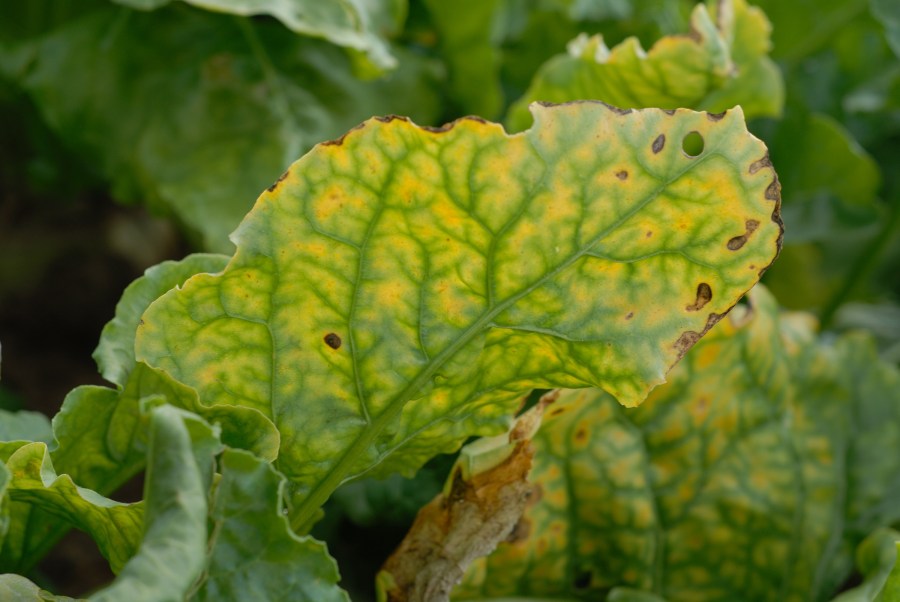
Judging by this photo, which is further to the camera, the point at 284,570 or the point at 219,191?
the point at 219,191

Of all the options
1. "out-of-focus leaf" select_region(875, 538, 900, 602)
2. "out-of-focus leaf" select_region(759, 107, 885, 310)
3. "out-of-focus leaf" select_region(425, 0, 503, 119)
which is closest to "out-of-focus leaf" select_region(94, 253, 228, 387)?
"out-of-focus leaf" select_region(875, 538, 900, 602)

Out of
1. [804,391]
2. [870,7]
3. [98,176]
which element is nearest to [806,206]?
[870,7]

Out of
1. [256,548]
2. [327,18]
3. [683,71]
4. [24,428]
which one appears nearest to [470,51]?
[327,18]

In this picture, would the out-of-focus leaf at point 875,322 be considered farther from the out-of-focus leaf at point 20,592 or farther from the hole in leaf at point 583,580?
the out-of-focus leaf at point 20,592

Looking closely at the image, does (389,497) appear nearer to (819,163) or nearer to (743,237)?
(743,237)

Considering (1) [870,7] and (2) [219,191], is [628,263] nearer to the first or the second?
(2) [219,191]

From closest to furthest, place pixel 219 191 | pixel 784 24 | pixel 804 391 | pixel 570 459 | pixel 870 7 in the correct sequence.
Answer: pixel 570 459 < pixel 804 391 < pixel 219 191 < pixel 870 7 < pixel 784 24

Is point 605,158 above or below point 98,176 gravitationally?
above
